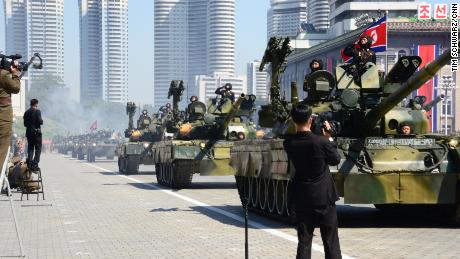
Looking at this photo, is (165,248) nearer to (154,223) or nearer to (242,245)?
(242,245)

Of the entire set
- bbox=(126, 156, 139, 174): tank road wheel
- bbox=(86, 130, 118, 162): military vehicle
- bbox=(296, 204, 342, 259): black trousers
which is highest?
bbox=(296, 204, 342, 259): black trousers

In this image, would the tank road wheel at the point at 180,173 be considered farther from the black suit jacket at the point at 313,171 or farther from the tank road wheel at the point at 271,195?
the black suit jacket at the point at 313,171

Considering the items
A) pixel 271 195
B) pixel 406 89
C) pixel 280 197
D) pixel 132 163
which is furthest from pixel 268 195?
pixel 132 163

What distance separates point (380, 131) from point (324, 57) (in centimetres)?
9699

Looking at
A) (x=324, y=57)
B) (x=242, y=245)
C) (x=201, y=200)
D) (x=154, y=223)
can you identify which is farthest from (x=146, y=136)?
(x=324, y=57)

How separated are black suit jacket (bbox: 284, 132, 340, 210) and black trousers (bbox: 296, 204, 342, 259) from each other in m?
0.06

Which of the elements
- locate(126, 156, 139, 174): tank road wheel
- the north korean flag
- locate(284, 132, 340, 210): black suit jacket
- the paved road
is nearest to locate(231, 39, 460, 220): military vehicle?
the paved road

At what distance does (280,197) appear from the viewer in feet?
56.9

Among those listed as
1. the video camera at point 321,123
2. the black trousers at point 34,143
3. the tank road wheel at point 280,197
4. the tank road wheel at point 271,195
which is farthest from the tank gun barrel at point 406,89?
the black trousers at point 34,143

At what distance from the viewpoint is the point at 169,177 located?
96.0 feet

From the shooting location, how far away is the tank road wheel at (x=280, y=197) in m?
17.0

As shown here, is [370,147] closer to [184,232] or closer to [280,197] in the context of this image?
[280,197]

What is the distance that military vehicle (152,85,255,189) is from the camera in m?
27.7

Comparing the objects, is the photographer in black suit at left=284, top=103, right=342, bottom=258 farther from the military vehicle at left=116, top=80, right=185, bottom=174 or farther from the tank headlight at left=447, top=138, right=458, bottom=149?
the military vehicle at left=116, top=80, right=185, bottom=174
